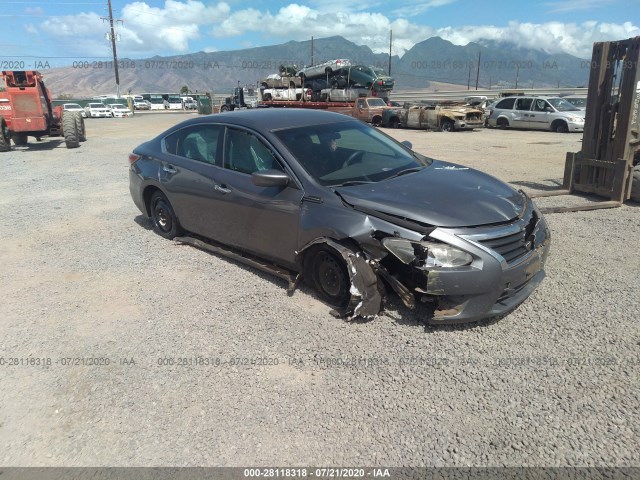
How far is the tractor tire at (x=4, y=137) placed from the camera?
15.4 m

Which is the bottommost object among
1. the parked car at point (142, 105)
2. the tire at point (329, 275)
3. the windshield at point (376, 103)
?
the tire at point (329, 275)

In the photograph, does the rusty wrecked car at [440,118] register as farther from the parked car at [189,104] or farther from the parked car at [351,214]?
the parked car at [189,104]

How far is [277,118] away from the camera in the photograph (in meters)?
4.85

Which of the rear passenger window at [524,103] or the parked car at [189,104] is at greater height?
the parked car at [189,104]

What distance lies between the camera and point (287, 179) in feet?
13.4

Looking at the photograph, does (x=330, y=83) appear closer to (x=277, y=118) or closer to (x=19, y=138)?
(x=19, y=138)

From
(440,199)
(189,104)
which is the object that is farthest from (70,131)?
(189,104)

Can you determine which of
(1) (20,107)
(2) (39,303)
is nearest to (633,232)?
(2) (39,303)

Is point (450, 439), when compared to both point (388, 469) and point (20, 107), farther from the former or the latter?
point (20, 107)

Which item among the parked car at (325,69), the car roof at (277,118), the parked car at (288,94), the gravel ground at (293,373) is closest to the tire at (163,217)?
the gravel ground at (293,373)

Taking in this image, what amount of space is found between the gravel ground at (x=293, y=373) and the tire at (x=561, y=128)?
17853 millimetres

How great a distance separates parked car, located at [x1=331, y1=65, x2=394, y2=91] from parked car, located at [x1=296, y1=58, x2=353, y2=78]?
397 millimetres

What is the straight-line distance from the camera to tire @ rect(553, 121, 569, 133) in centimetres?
2072

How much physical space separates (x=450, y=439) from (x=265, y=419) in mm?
1045
